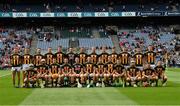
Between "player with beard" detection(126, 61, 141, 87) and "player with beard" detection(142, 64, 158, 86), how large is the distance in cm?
26

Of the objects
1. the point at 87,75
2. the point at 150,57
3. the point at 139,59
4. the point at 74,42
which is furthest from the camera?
the point at 74,42

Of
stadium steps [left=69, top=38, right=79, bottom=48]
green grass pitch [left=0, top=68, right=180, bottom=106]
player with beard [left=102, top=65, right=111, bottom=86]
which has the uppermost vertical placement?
stadium steps [left=69, top=38, right=79, bottom=48]

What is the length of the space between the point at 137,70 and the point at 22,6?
43.0m

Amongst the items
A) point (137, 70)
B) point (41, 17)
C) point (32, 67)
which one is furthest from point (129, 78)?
point (41, 17)

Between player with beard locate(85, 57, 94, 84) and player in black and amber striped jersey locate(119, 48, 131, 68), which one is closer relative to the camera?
player with beard locate(85, 57, 94, 84)

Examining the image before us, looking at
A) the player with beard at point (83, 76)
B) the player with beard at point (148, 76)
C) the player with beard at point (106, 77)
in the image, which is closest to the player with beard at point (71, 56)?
the player with beard at point (83, 76)

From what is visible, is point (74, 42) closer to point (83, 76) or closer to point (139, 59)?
point (139, 59)

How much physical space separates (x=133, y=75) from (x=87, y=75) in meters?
2.22

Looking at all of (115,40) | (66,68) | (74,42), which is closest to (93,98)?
(66,68)

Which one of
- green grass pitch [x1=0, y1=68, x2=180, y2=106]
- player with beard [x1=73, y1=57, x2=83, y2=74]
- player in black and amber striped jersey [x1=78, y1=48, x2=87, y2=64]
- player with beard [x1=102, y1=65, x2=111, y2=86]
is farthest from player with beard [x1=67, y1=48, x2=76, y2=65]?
green grass pitch [x1=0, y1=68, x2=180, y2=106]

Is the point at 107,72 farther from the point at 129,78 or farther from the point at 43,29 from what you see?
the point at 43,29

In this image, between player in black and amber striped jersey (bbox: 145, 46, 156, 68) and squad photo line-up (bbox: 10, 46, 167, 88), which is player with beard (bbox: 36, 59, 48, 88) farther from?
player in black and amber striped jersey (bbox: 145, 46, 156, 68)

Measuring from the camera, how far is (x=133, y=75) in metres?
23.5

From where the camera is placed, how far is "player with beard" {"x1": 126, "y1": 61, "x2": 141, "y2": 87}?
2338cm
